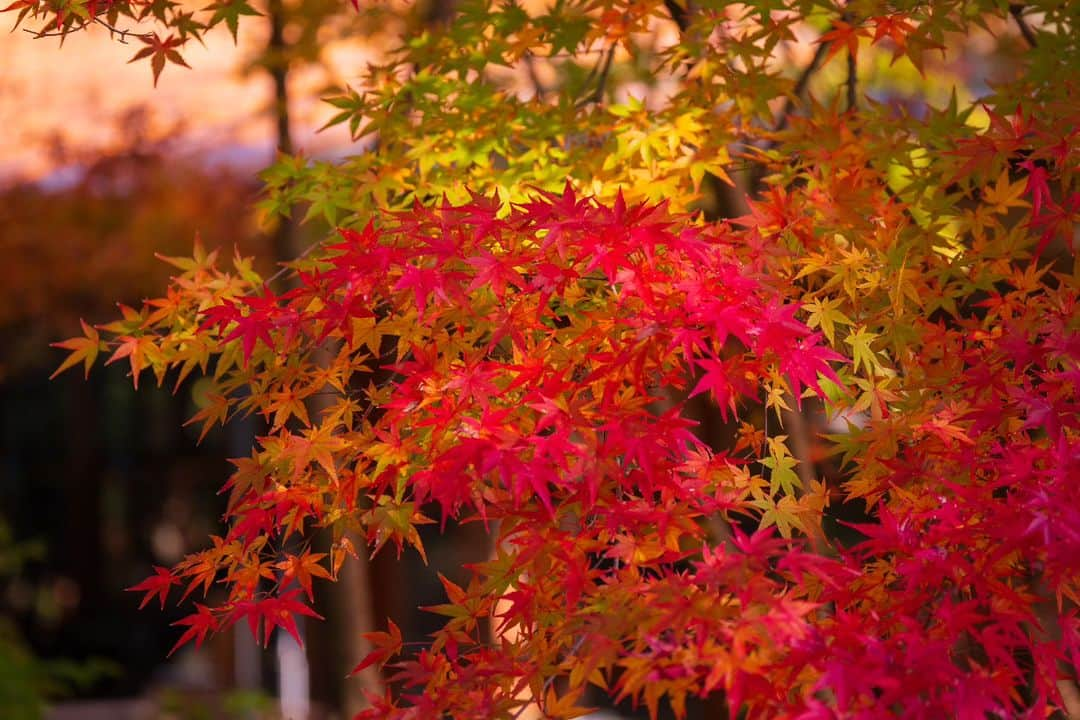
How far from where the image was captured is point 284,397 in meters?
2.75

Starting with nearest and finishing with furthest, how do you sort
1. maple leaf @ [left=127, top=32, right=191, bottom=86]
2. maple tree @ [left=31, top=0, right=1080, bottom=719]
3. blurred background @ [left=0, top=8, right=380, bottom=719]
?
maple tree @ [left=31, top=0, right=1080, bottom=719] → maple leaf @ [left=127, top=32, right=191, bottom=86] → blurred background @ [left=0, top=8, right=380, bottom=719]

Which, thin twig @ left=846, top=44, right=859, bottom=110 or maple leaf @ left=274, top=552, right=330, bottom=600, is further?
thin twig @ left=846, top=44, right=859, bottom=110

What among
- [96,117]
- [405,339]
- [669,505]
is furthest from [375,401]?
[96,117]

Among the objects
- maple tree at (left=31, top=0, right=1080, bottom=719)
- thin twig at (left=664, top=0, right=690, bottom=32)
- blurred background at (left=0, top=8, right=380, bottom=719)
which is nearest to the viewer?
maple tree at (left=31, top=0, right=1080, bottom=719)

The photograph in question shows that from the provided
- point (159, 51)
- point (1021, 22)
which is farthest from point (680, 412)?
point (1021, 22)

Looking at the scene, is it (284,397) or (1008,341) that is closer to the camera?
(1008,341)

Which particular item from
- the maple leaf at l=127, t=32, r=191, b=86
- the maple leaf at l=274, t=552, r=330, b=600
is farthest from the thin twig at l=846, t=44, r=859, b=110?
the maple leaf at l=274, t=552, r=330, b=600

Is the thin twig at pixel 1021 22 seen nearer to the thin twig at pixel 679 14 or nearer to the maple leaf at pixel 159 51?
the thin twig at pixel 679 14

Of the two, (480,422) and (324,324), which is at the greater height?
(324,324)

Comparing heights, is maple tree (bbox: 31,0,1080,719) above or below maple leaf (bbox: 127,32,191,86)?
below

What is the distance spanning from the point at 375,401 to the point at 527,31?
5.18 feet

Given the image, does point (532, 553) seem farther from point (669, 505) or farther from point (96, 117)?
point (96, 117)

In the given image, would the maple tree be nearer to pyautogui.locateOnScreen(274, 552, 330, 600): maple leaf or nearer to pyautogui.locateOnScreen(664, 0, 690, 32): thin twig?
pyautogui.locateOnScreen(274, 552, 330, 600): maple leaf

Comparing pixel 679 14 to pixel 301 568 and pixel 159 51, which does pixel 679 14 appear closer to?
pixel 159 51
